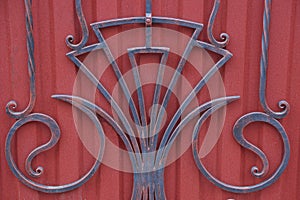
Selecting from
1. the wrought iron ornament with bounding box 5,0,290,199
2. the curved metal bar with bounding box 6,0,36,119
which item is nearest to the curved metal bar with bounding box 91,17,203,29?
the wrought iron ornament with bounding box 5,0,290,199

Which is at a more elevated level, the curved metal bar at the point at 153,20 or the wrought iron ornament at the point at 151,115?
the curved metal bar at the point at 153,20

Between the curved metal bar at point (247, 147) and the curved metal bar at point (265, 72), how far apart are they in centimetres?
2

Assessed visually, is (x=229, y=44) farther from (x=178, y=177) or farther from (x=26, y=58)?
(x=26, y=58)

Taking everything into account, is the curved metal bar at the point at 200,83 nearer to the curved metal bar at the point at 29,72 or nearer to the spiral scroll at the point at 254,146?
the spiral scroll at the point at 254,146

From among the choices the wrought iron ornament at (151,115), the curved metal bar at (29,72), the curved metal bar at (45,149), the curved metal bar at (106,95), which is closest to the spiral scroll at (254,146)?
the wrought iron ornament at (151,115)

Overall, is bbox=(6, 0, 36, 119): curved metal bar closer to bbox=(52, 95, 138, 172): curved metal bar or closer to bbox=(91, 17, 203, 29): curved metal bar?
bbox=(52, 95, 138, 172): curved metal bar

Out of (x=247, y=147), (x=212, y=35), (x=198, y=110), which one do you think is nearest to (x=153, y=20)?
(x=212, y=35)

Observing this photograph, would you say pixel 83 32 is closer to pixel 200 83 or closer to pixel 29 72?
pixel 29 72

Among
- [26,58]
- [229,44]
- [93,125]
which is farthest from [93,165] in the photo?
[229,44]

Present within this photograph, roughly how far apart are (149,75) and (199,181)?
0.34 meters

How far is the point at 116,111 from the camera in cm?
110

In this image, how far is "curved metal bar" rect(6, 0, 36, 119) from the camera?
105 cm

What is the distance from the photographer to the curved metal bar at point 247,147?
1.10 meters

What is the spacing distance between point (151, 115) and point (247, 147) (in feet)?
0.93
